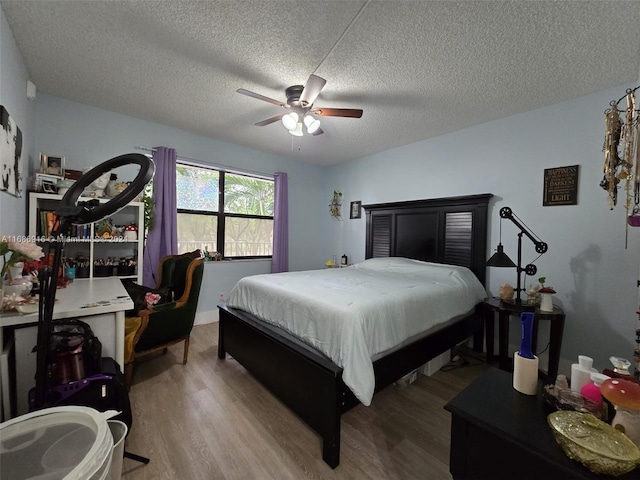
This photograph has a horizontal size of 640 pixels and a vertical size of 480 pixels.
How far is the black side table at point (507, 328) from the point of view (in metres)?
2.11

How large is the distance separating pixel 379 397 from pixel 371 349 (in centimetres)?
76

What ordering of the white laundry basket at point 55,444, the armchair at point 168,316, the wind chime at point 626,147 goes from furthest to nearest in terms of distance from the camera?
the armchair at point 168,316 < the wind chime at point 626,147 < the white laundry basket at point 55,444

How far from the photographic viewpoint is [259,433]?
163 cm

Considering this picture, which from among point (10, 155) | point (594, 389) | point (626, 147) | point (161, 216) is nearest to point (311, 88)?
point (626, 147)

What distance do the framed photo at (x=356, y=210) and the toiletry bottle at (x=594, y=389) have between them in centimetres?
360

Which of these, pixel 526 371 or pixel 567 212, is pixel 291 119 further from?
pixel 567 212

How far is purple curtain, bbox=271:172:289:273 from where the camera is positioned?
4156 millimetres

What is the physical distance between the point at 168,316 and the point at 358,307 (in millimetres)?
1630

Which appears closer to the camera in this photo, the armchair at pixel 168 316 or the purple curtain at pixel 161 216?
the armchair at pixel 168 316

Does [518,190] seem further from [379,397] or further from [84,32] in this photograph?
[84,32]

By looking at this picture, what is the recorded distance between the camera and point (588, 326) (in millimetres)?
2303

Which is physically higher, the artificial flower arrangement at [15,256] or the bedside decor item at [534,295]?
the artificial flower arrangement at [15,256]

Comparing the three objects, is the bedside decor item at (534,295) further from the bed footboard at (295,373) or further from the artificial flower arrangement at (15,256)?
the artificial flower arrangement at (15,256)

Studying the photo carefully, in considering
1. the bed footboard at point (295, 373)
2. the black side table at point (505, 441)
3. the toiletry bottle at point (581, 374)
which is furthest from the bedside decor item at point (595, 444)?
the bed footboard at point (295, 373)
